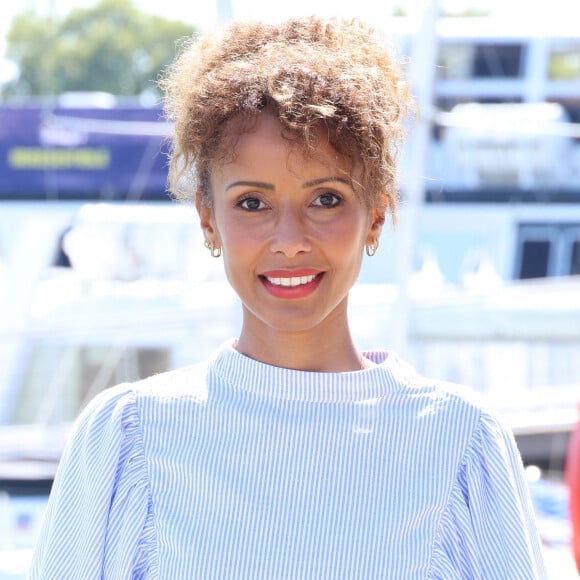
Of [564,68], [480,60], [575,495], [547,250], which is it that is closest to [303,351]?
[575,495]

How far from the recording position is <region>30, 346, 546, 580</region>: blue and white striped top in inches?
46.4

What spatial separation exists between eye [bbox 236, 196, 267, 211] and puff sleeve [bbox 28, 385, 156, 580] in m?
0.25

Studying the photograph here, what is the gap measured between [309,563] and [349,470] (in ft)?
0.37

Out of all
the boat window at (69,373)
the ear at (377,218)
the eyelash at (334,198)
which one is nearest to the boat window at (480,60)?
the boat window at (69,373)

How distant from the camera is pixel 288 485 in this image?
47.6 inches

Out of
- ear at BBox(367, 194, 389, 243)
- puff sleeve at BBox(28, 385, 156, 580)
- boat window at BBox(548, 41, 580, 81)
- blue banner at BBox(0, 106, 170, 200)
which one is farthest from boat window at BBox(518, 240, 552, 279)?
boat window at BBox(548, 41, 580, 81)

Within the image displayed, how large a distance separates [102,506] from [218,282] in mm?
6856

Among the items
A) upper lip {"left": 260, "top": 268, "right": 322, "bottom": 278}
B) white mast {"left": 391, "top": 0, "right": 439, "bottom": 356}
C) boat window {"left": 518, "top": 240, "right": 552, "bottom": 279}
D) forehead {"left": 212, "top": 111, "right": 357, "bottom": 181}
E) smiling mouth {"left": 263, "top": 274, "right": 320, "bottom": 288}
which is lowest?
boat window {"left": 518, "top": 240, "right": 552, "bottom": 279}

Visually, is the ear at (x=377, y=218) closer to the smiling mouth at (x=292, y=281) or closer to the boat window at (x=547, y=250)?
the smiling mouth at (x=292, y=281)

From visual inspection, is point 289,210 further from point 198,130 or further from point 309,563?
point 309,563

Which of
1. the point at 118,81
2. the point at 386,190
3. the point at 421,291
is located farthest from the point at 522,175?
the point at 118,81

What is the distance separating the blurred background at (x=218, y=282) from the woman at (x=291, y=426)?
3.31 meters

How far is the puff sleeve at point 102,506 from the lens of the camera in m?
1.19

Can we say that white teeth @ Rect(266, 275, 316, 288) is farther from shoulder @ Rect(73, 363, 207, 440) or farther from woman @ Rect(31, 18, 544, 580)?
shoulder @ Rect(73, 363, 207, 440)
